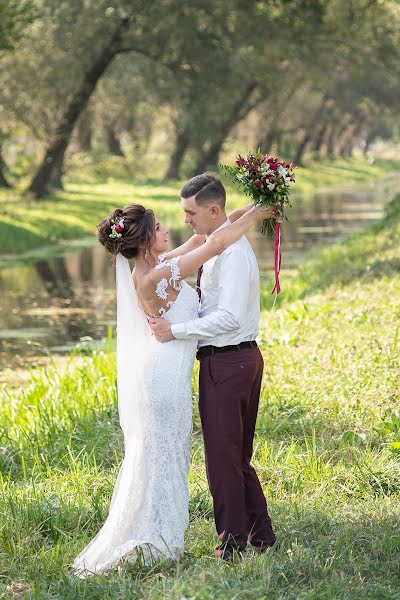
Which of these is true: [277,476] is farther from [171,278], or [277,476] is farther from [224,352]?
[171,278]

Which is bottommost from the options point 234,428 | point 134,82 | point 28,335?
point 28,335

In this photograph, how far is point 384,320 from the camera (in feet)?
39.1

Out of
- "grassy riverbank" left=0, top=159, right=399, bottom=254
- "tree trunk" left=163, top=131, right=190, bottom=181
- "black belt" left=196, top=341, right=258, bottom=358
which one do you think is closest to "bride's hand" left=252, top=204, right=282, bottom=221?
"black belt" left=196, top=341, right=258, bottom=358

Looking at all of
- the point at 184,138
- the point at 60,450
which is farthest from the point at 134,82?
the point at 60,450

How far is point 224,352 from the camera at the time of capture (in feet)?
19.1

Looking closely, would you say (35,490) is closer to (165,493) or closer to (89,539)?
(89,539)

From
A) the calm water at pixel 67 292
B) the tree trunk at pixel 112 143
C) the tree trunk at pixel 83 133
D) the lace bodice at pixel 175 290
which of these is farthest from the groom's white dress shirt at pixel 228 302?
the tree trunk at pixel 112 143

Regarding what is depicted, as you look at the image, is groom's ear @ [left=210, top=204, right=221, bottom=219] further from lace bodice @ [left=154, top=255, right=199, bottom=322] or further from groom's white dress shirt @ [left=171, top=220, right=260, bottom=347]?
lace bodice @ [left=154, top=255, right=199, bottom=322]

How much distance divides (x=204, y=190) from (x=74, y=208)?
1168 inches

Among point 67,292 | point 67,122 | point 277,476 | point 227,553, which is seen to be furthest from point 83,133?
point 227,553

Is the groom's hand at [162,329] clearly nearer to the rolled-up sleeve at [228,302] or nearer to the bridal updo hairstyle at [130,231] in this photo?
the rolled-up sleeve at [228,302]

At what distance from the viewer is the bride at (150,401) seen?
19.4 ft

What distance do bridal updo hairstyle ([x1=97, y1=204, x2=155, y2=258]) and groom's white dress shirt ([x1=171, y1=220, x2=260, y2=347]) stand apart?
354mm

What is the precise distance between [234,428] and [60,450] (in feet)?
10.2
